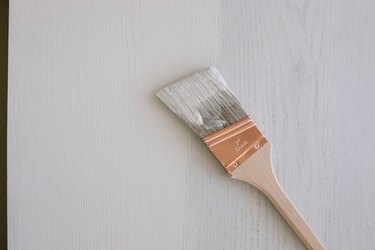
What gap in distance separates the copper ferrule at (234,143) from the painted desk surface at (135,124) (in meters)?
0.03

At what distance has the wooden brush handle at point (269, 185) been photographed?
49cm

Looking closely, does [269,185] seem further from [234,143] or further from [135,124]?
[135,124]

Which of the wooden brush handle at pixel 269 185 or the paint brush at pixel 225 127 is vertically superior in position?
the paint brush at pixel 225 127

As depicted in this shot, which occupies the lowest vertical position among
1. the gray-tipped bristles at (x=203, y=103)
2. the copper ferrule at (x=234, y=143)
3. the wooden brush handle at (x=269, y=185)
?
the wooden brush handle at (x=269, y=185)

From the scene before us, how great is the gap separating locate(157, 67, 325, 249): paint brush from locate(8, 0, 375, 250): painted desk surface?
1.1 inches

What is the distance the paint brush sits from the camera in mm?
487

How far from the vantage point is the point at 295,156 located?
1.75 ft

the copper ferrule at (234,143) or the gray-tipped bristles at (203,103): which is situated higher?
the gray-tipped bristles at (203,103)

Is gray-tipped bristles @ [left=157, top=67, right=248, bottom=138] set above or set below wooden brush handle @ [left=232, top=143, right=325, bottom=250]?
above

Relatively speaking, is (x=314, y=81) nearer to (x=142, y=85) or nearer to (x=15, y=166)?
(x=142, y=85)

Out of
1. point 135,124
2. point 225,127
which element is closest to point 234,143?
point 225,127

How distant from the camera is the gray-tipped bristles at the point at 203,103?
19.2 inches

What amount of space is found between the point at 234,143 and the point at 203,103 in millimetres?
69

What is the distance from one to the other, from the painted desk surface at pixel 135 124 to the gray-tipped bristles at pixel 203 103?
0.03 meters
